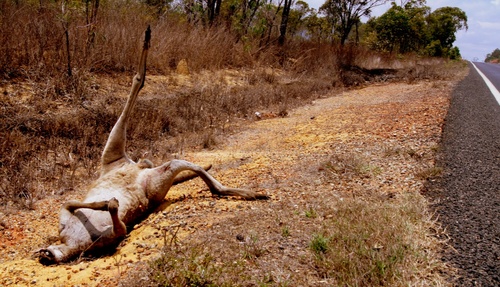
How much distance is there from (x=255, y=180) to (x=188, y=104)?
425 centimetres

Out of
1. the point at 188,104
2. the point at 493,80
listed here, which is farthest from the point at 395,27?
the point at 188,104

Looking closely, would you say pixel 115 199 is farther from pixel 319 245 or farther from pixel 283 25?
pixel 283 25

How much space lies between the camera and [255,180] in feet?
15.3

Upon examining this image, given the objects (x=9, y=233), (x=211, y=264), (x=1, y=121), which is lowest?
(x=9, y=233)

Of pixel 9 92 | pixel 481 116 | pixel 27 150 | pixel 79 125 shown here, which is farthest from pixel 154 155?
A: pixel 481 116

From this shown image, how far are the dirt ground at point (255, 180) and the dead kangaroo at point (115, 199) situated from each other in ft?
0.38

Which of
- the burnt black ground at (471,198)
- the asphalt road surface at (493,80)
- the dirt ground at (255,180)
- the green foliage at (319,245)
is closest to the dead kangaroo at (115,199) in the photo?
the dirt ground at (255,180)

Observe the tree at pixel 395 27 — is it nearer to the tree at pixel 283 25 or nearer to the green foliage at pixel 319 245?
the tree at pixel 283 25

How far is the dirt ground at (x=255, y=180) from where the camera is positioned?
3016 millimetres

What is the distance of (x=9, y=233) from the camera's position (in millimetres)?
3830

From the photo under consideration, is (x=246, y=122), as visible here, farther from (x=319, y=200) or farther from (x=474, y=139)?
(x=319, y=200)

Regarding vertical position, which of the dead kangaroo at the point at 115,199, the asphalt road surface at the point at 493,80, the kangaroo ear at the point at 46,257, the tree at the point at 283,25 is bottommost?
the kangaroo ear at the point at 46,257

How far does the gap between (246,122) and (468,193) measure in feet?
18.1

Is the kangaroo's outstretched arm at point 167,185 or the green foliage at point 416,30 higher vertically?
the green foliage at point 416,30
